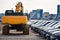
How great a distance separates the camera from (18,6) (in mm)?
37688

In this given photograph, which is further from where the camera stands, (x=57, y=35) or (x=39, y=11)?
(x=39, y=11)

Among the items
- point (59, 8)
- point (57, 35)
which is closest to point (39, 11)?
point (59, 8)

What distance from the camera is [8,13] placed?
35344mm

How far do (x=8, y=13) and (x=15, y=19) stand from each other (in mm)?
2818

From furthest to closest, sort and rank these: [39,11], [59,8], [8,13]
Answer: [39,11] < [59,8] < [8,13]

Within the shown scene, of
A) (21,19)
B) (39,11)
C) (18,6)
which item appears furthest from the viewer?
(39,11)

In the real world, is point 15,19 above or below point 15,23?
above

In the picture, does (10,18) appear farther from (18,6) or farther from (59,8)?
(59,8)

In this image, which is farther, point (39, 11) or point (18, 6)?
point (39, 11)

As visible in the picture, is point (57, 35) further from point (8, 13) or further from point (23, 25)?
point (8, 13)

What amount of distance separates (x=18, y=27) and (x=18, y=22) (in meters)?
1.15

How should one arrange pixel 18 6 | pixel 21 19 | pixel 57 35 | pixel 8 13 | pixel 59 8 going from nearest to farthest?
pixel 57 35 → pixel 21 19 → pixel 8 13 → pixel 18 6 → pixel 59 8

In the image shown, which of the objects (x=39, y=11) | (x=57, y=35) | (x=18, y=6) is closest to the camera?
(x=57, y=35)

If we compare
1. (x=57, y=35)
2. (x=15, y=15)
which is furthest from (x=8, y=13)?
(x=57, y=35)
